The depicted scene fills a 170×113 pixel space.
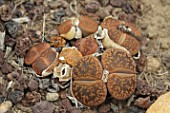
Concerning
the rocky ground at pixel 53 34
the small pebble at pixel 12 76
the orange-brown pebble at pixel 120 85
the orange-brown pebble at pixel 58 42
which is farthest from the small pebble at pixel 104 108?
the small pebble at pixel 12 76

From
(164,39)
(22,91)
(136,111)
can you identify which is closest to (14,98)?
(22,91)

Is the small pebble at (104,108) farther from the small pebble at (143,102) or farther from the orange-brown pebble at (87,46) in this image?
the orange-brown pebble at (87,46)

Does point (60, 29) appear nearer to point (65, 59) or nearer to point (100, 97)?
point (65, 59)

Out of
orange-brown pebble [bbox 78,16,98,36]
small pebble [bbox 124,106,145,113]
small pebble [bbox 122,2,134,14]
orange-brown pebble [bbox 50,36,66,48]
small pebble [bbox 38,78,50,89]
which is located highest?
small pebble [bbox 122,2,134,14]

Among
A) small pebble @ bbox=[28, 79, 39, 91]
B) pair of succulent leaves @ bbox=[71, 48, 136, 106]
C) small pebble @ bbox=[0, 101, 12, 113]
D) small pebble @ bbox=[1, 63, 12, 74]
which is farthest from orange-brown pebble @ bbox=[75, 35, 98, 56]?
small pebble @ bbox=[0, 101, 12, 113]

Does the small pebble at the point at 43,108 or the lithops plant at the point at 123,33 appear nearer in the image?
the small pebble at the point at 43,108

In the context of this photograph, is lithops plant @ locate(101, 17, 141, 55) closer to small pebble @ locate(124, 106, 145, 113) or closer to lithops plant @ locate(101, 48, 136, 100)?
lithops plant @ locate(101, 48, 136, 100)

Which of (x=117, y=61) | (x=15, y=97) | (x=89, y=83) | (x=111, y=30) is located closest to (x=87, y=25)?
(x=111, y=30)

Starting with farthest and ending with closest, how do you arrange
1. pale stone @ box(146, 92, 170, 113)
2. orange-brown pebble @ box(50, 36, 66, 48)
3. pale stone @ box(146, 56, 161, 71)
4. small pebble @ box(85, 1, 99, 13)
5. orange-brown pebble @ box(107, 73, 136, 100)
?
small pebble @ box(85, 1, 99, 13) < pale stone @ box(146, 56, 161, 71) < orange-brown pebble @ box(50, 36, 66, 48) < orange-brown pebble @ box(107, 73, 136, 100) < pale stone @ box(146, 92, 170, 113)
